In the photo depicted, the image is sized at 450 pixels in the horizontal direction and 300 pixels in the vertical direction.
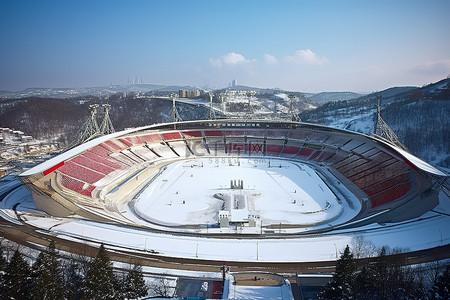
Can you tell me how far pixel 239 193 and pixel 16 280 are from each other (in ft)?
86.7

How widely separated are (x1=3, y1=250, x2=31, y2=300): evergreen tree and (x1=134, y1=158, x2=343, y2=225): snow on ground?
1583cm

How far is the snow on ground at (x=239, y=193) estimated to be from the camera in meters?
31.2

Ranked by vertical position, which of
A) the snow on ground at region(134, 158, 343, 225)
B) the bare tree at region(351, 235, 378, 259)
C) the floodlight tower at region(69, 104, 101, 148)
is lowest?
the snow on ground at region(134, 158, 343, 225)

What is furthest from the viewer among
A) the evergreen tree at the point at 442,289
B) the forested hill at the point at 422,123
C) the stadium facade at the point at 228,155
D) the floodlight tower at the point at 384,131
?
the forested hill at the point at 422,123

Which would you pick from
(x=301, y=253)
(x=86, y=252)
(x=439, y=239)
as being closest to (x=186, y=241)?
(x=86, y=252)

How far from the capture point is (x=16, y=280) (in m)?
13.5

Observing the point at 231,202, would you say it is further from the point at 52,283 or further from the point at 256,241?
the point at 52,283

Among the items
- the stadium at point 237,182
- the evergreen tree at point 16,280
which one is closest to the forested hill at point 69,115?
the stadium at point 237,182

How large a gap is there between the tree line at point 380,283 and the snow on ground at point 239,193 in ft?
44.1

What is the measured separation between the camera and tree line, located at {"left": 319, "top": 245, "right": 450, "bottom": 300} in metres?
13.4

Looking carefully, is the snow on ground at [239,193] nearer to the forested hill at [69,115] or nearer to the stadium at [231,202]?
the stadium at [231,202]

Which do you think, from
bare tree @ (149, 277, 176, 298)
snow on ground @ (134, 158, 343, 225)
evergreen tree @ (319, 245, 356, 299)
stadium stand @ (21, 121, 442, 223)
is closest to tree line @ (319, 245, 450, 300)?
evergreen tree @ (319, 245, 356, 299)

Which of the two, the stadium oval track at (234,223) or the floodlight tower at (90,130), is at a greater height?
the floodlight tower at (90,130)

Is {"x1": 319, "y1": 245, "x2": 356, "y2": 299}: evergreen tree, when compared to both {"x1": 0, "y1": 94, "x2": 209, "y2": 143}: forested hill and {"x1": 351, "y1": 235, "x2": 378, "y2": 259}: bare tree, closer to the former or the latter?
{"x1": 351, "y1": 235, "x2": 378, "y2": 259}: bare tree
